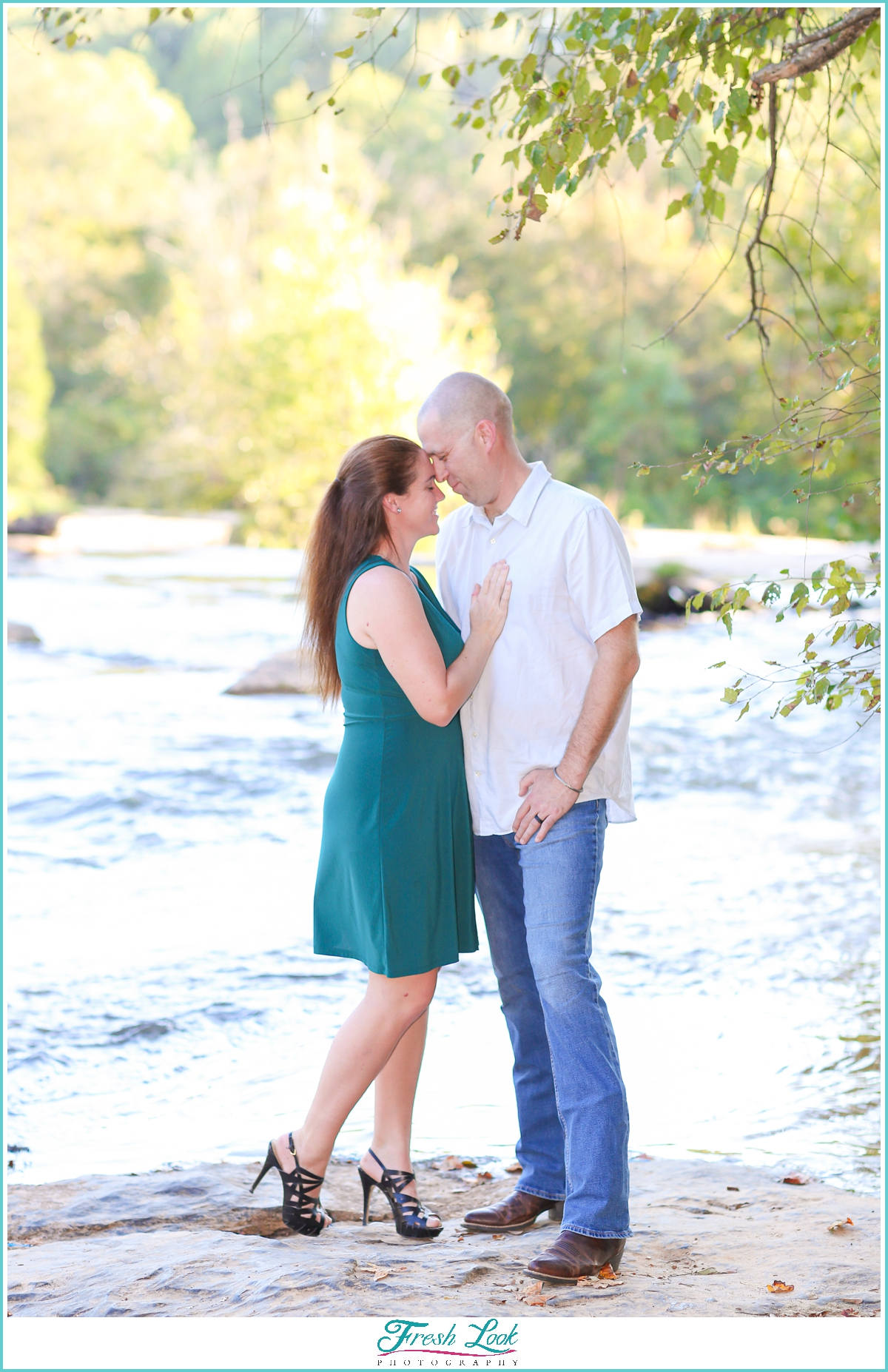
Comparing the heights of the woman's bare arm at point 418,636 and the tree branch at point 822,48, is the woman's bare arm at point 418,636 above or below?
below

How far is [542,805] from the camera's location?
2.88 meters

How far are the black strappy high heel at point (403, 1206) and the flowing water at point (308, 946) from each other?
2.68ft

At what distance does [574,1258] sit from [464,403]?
1830 mm

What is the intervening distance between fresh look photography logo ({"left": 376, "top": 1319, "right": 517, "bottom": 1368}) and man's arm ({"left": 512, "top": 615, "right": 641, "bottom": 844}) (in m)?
0.98

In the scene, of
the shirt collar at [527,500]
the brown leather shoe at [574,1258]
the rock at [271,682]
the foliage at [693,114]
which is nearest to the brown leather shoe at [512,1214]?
the brown leather shoe at [574,1258]

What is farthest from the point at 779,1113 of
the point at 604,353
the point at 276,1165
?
the point at 604,353

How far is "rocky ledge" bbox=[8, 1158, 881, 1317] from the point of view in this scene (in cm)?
253

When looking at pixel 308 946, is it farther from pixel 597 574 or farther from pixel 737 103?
pixel 737 103

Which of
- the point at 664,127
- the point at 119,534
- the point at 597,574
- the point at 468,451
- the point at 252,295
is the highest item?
the point at 252,295

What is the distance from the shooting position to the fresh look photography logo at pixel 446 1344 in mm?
2352

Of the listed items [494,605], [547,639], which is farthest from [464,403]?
[547,639]

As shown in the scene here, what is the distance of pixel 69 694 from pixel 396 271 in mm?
17162

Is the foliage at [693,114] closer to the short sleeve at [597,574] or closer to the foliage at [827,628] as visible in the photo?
the foliage at [827,628]

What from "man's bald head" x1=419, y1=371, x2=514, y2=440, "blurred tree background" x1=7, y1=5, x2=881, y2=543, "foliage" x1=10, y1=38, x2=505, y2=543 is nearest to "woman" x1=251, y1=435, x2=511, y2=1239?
"man's bald head" x1=419, y1=371, x2=514, y2=440
